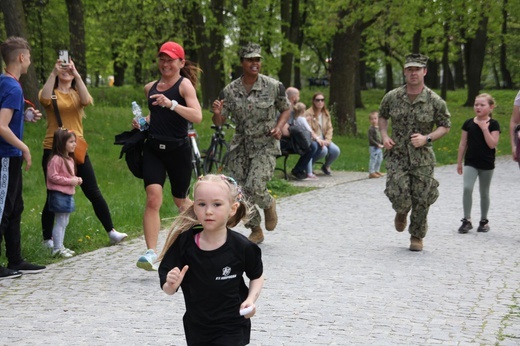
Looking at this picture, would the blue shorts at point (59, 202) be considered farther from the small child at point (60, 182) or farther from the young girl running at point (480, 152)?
the young girl running at point (480, 152)

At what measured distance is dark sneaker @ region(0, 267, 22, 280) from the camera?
27.4 feet

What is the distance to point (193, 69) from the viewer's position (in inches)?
349

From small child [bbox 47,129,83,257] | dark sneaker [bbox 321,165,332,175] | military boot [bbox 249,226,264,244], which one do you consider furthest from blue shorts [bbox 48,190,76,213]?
dark sneaker [bbox 321,165,332,175]

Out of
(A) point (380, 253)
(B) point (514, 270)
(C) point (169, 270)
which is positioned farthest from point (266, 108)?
(C) point (169, 270)

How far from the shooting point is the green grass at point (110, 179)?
10430mm

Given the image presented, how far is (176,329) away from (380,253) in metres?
3.79

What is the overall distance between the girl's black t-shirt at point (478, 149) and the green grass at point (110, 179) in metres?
3.86

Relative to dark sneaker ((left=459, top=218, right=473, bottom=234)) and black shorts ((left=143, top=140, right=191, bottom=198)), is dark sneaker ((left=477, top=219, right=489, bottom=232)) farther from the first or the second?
black shorts ((left=143, top=140, right=191, bottom=198))

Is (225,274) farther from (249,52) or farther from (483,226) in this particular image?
(483,226)

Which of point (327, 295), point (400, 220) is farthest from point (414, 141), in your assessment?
point (327, 295)

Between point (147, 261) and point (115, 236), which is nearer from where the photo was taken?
point (147, 261)

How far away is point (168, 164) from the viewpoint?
28.1ft

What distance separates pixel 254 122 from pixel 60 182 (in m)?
2.11

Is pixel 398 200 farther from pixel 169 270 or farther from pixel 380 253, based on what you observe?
pixel 169 270
